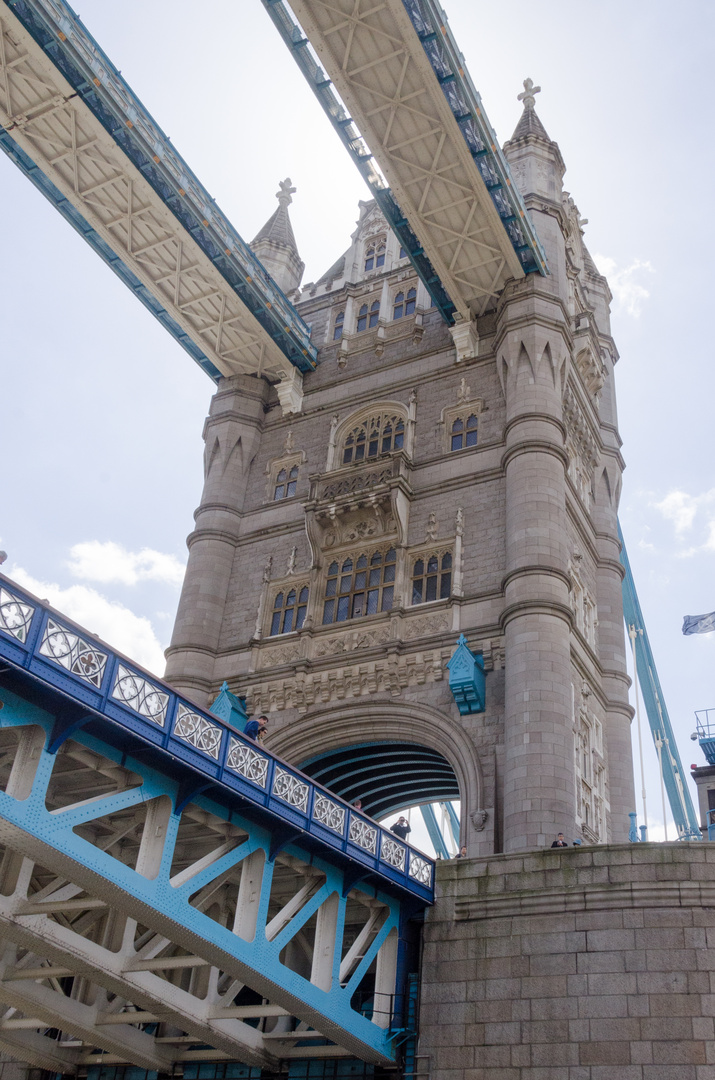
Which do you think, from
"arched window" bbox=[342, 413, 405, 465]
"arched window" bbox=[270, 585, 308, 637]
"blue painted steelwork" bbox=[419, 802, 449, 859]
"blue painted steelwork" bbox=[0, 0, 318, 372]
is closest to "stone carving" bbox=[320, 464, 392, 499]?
"arched window" bbox=[342, 413, 405, 465]

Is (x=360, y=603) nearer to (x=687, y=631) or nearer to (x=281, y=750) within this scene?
(x=281, y=750)

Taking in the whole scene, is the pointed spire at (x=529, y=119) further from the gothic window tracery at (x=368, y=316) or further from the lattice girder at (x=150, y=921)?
the lattice girder at (x=150, y=921)

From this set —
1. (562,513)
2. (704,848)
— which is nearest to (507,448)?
(562,513)

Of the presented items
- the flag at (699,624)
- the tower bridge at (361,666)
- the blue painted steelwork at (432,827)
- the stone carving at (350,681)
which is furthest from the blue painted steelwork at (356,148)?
the blue painted steelwork at (432,827)

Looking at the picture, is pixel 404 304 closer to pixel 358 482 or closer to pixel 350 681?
pixel 358 482

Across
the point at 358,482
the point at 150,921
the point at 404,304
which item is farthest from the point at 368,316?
the point at 150,921

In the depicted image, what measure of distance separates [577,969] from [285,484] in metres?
22.6

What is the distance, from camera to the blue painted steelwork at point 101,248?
36.2 m

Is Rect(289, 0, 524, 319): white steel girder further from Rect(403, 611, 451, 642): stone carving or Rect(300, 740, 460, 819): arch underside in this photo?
Answer: Rect(300, 740, 460, 819): arch underside

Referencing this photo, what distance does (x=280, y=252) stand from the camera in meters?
48.3

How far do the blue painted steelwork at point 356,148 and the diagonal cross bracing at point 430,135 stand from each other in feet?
0.44

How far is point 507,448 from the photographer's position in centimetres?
3431

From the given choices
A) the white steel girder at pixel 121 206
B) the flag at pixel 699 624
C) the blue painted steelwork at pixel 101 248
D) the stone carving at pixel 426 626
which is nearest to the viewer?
the stone carving at pixel 426 626

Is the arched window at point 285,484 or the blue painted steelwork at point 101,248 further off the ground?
the blue painted steelwork at point 101,248
